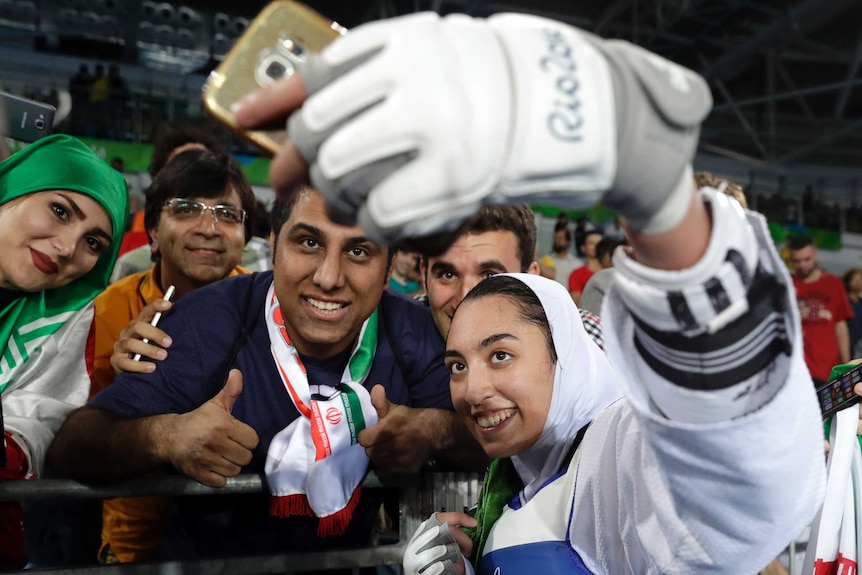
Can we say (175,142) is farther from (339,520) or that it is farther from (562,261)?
(562,261)

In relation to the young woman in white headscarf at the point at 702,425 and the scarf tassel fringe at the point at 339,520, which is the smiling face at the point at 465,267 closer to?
the scarf tassel fringe at the point at 339,520

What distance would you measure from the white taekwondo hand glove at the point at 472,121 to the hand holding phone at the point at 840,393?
120 cm

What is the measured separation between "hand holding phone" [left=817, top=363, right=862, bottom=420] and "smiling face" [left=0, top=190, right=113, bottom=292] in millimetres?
1918

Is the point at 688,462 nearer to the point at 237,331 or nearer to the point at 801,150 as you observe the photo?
the point at 237,331

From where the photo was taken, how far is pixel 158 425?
160 centimetres

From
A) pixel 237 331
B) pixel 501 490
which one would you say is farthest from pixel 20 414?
pixel 501 490

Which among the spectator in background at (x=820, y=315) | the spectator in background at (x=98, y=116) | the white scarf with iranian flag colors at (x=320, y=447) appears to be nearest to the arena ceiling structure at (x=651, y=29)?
the spectator in background at (x=98, y=116)

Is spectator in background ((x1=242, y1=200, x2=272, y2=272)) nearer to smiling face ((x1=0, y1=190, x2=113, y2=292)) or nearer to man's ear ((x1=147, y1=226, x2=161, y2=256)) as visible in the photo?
man's ear ((x1=147, y1=226, x2=161, y2=256))

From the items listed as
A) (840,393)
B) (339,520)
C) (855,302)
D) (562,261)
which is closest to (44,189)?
(339,520)

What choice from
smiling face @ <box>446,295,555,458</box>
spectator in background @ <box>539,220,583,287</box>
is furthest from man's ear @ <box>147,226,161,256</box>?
spectator in background @ <box>539,220,583,287</box>

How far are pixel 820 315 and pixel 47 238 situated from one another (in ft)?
17.8

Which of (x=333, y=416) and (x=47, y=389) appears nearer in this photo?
(x=333, y=416)

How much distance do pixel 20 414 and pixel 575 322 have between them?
1393 mm

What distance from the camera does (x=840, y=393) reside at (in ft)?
5.57
